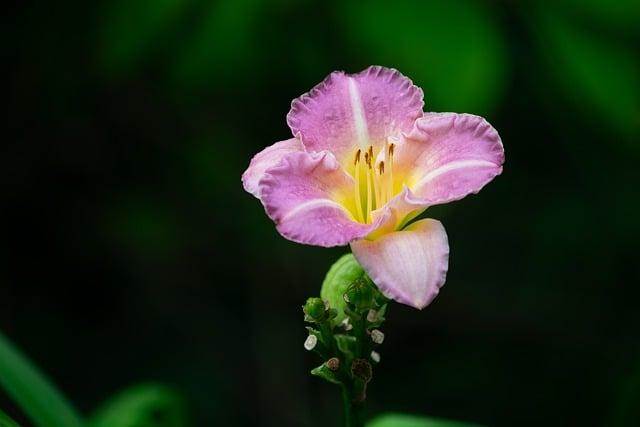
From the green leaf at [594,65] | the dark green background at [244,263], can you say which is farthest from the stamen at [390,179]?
the dark green background at [244,263]

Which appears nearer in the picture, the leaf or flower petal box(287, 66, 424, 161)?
flower petal box(287, 66, 424, 161)

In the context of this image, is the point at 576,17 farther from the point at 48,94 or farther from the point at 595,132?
the point at 48,94

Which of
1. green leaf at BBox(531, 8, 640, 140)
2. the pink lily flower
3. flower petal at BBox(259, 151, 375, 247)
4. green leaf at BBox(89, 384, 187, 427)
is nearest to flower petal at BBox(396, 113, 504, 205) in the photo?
the pink lily flower

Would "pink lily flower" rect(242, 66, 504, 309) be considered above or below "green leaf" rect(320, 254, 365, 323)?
above

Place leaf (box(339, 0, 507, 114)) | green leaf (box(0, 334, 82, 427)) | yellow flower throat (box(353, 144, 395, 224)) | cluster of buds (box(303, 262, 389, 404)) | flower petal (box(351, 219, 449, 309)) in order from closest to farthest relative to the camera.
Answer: flower petal (box(351, 219, 449, 309))
cluster of buds (box(303, 262, 389, 404))
yellow flower throat (box(353, 144, 395, 224))
green leaf (box(0, 334, 82, 427))
leaf (box(339, 0, 507, 114))

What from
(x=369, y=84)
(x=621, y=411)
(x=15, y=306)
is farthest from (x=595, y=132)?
(x=15, y=306)

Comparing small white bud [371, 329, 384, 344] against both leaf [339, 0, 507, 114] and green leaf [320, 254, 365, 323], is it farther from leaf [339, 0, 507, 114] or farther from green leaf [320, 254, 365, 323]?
leaf [339, 0, 507, 114]
